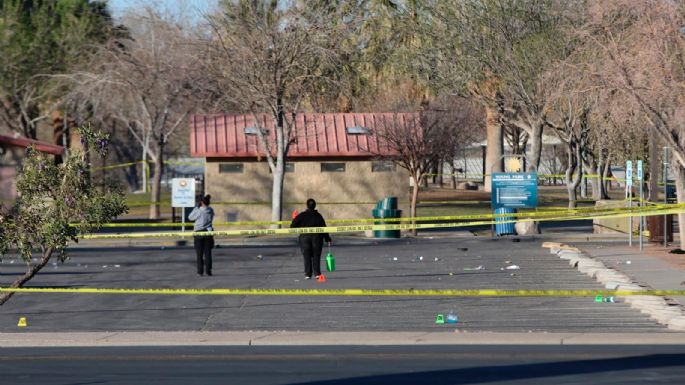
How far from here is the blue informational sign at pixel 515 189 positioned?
116ft

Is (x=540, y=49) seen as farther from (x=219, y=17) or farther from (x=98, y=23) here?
(x=98, y=23)

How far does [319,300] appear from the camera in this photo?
19688mm

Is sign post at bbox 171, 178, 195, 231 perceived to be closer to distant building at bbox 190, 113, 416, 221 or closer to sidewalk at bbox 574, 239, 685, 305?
distant building at bbox 190, 113, 416, 221

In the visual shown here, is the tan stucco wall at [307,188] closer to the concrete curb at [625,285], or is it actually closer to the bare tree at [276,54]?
the bare tree at [276,54]

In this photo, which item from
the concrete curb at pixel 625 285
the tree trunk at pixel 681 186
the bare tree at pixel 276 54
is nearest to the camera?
the concrete curb at pixel 625 285

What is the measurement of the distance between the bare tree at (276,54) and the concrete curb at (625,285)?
10.8 metres

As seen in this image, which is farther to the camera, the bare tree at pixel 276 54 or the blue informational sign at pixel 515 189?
the bare tree at pixel 276 54

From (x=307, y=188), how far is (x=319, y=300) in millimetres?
20110

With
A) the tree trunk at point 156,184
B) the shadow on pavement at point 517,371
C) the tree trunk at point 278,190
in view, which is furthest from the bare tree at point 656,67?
the tree trunk at point 156,184

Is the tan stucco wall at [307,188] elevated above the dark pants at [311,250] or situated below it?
above

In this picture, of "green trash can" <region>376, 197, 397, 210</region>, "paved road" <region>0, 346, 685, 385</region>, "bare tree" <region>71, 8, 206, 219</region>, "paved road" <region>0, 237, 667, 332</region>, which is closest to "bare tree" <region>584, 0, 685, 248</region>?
"paved road" <region>0, 237, 667, 332</region>

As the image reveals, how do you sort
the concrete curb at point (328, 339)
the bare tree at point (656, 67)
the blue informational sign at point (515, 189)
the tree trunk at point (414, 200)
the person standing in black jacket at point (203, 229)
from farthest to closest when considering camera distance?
1. the tree trunk at point (414, 200)
2. the blue informational sign at point (515, 189)
3. the bare tree at point (656, 67)
4. the person standing in black jacket at point (203, 229)
5. the concrete curb at point (328, 339)

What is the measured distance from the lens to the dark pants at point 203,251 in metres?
23.6

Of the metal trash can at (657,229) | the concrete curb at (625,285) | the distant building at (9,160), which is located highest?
the distant building at (9,160)
